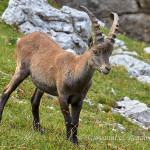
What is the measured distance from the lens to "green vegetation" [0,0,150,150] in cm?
527

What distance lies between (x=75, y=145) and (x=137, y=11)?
20981 millimetres

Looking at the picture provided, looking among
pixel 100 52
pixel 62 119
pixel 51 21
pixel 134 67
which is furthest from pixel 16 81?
pixel 134 67

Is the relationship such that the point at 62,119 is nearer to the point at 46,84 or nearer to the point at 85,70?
the point at 46,84

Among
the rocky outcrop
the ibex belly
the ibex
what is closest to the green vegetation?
the ibex

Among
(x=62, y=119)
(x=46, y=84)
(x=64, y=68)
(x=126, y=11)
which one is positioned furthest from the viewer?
(x=126, y=11)

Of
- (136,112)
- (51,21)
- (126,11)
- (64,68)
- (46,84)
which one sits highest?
(64,68)

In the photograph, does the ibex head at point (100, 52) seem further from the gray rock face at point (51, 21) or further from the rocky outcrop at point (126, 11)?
the rocky outcrop at point (126, 11)

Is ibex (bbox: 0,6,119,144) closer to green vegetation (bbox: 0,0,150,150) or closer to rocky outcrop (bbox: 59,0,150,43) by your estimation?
green vegetation (bbox: 0,0,150,150)

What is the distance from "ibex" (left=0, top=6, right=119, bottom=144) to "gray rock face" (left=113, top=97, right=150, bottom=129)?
163 inches

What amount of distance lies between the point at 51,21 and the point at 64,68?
9276 mm

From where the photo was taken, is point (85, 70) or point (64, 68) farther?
point (64, 68)

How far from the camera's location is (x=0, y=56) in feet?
35.5

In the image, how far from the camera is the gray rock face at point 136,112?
32.9 ft

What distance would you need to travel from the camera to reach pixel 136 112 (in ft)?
33.6
